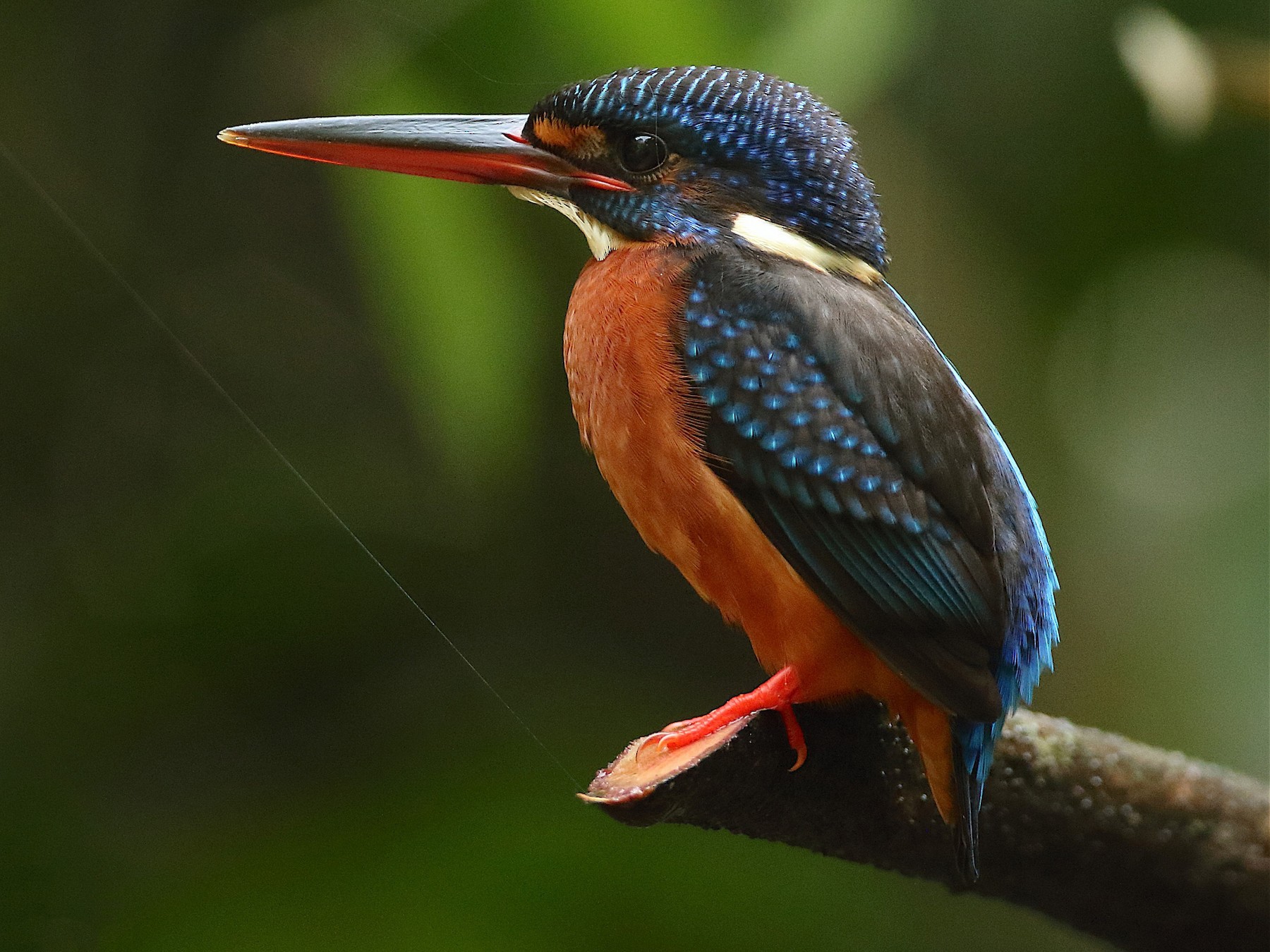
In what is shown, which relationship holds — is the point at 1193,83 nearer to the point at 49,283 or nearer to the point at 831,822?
the point at 831,822

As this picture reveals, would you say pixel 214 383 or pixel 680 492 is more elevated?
pixel 214 383

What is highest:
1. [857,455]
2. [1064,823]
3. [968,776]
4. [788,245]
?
[788,245]

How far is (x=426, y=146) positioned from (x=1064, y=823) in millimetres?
1018

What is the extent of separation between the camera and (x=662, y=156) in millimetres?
809

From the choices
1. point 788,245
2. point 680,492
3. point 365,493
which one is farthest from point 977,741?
point 365,493

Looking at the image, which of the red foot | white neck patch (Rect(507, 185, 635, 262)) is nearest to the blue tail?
the red foot

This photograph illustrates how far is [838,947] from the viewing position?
3.48 ft

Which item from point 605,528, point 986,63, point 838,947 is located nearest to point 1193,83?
point 986,63

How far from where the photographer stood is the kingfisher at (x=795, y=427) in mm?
819

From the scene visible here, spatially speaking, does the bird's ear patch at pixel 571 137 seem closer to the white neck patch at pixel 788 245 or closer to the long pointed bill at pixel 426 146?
the long pointed bill at pixel 426 146

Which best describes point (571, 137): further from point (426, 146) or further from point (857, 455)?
point (857, 455)

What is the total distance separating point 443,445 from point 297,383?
0.65 ft

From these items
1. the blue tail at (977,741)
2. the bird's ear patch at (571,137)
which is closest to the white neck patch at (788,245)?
the bird's ear patch at (571,137)

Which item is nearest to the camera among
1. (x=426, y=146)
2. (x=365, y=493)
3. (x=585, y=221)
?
(x=426, y=146)
